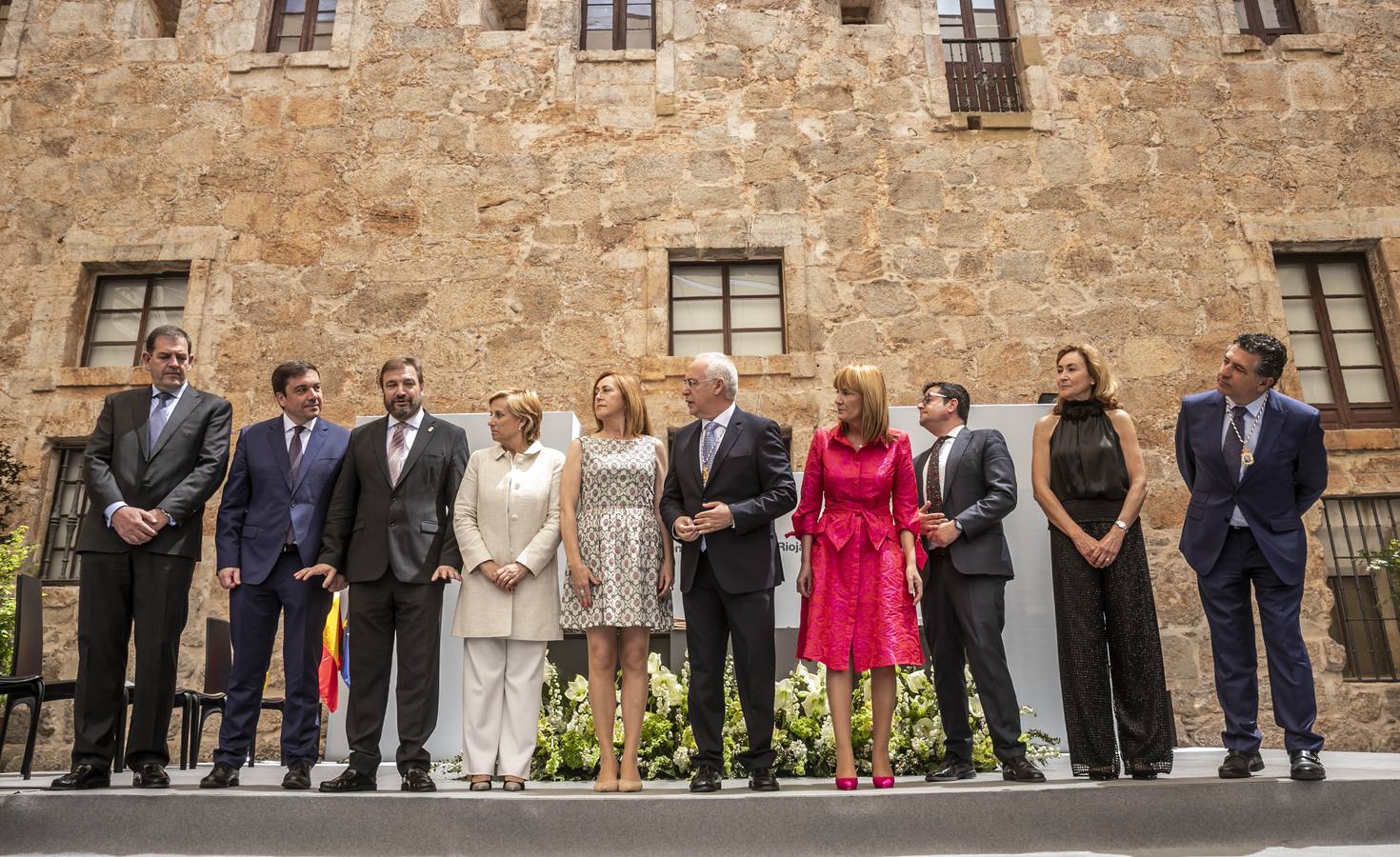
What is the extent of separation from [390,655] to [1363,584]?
6854 millimetres

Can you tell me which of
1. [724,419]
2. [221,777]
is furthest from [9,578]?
[724,419]

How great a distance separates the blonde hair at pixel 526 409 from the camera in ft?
13.7

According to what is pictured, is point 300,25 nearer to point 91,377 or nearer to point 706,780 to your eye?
point 91,377

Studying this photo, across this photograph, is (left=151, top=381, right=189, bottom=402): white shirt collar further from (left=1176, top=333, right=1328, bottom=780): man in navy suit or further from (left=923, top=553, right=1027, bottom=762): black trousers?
(left=1176, top=333, right=1328, bottom=780): man in navy suit

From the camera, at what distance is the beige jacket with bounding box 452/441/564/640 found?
3.99 metres

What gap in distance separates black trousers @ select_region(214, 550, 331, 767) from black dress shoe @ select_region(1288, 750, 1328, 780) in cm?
364

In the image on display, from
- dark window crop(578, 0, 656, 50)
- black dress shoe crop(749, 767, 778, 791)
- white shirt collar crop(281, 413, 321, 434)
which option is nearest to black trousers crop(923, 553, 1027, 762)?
black dress shoe crop(749, 767, 778, 791)

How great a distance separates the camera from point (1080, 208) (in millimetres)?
8031

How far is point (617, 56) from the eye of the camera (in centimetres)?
837

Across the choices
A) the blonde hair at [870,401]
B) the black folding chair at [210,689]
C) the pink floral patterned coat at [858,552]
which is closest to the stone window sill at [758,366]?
the black folding chair at [210,689]

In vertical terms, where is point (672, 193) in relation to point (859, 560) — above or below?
above

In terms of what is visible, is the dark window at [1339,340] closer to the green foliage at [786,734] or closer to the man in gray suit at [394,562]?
the green foliage at [786,734]

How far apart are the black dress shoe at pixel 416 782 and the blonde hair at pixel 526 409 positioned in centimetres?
134

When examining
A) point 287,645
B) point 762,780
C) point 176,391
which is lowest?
point 762,780
